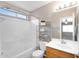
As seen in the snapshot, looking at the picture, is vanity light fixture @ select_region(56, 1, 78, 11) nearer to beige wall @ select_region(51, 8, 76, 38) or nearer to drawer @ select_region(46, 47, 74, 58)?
beige wall @ select_region(51, 8, 76, 38)

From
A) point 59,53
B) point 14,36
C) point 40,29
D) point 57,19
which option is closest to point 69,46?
point 59,53

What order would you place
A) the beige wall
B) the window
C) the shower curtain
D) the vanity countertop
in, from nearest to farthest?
the vanity countertop
the shower curtain
the beige wall
the window

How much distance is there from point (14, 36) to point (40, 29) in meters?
1.49

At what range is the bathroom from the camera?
2.09 m

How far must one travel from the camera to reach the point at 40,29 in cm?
366

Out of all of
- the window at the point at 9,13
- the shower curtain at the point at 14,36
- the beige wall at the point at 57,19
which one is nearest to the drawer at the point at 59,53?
the beige wall at the point at 57,19

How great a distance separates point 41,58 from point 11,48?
1.10m

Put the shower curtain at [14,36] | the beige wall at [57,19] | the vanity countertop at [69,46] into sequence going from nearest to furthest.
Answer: the vanity countertop at [69,46] < the shower curtain at [14,36] < the beige wall at [57,19]

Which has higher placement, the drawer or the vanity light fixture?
Answer: the vanity light fixture

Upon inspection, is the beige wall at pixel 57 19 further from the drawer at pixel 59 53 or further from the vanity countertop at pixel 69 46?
the drawer at pixel 59 53

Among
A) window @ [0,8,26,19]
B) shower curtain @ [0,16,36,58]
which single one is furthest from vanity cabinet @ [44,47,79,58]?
window @ [0,8,26,19]

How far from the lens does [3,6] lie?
2.64 m

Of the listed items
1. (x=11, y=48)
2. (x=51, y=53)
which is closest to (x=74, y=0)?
(x=51, y=53)

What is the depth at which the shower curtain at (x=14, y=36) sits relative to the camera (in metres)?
2.08
